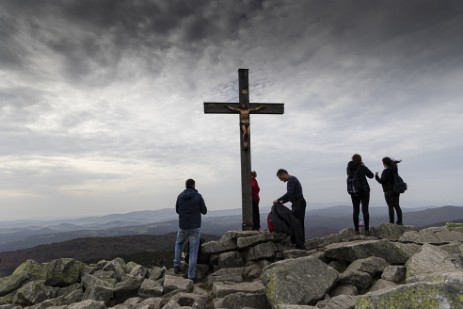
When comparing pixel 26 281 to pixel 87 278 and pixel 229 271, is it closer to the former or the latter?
pixel 87 278

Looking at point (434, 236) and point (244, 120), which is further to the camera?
point (244, 120)

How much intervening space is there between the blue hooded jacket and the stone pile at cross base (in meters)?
1.21

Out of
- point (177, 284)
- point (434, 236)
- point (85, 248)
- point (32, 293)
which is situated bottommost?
point (85, 248)

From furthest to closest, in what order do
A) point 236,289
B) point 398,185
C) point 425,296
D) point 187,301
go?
point 398,185
point 236,289
point 187,301
point 425,296

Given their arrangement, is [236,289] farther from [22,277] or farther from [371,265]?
[22,277]

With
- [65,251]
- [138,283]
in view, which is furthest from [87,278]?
[65,251]

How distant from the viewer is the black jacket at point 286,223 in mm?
10930

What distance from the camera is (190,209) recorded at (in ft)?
35.6

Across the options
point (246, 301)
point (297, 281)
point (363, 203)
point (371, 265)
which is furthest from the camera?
point (363, 203)

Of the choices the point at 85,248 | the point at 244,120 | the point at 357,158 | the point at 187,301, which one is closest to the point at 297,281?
the point at 187,301

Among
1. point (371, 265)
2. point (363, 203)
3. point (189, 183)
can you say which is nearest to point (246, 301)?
point (371, 265)

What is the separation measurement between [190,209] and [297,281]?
4946mm

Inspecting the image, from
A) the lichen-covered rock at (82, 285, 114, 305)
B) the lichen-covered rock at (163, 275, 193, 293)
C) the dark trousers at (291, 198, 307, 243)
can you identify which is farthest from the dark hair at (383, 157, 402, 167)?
the lichen-covered rock at (82, 285, 114, 305)

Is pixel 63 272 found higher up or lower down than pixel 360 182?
lower down
